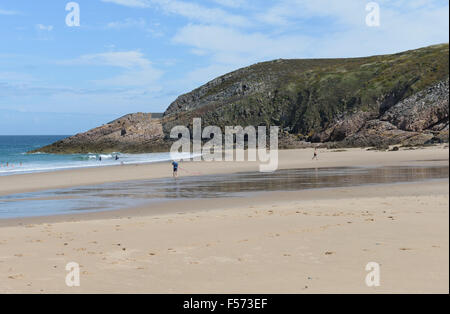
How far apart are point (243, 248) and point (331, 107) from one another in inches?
3349

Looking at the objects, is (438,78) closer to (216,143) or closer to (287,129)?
(287,129)

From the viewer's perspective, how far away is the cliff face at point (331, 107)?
65750 millimetres

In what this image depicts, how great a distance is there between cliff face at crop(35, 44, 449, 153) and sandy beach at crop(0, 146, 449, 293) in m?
46.2

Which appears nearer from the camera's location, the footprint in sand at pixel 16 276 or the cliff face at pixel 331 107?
the footprint in sand at pixel 16 276

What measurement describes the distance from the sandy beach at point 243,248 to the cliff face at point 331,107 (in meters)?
46.2

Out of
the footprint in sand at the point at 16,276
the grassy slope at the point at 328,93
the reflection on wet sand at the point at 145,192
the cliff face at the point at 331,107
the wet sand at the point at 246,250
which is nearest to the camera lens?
the wet sand at the point at 246,250

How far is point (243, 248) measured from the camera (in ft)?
30.9
